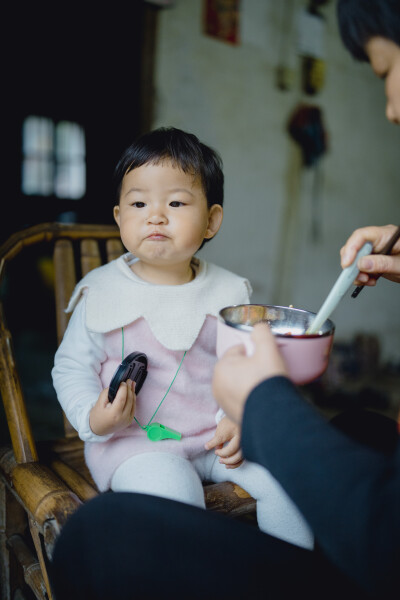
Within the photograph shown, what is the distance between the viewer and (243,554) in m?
0.65

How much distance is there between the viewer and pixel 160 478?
2.86 ft

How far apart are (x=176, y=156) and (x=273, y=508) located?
2.27 feet

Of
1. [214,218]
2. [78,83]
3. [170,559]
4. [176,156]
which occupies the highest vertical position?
[78,83]

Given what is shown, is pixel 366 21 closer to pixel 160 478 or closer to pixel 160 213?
pixel 160 213

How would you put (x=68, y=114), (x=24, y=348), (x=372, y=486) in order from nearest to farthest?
(x=372, y=486) → (x=24, y=348) → (x=68, y=114)

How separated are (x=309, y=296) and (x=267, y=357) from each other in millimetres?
2828

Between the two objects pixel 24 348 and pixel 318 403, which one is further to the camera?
pixel 24 348

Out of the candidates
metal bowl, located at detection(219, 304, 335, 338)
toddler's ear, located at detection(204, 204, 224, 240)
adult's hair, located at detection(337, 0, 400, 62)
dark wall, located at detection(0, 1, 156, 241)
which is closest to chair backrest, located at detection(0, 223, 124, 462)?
toddler's ear, located at detection(204, 204, 224, 240)

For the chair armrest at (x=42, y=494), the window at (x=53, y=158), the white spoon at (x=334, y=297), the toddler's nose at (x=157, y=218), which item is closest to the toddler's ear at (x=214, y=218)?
the toddler's nose at (x=157, y=218)

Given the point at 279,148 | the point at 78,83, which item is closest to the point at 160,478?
the point at 279,148

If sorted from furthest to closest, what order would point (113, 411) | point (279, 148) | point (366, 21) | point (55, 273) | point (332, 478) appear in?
point (279, 148) < point (55, 273) < point (113, 411) < point (366, 21) < point (332, 478)

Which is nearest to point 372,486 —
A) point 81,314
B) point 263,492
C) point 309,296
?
point 263,492

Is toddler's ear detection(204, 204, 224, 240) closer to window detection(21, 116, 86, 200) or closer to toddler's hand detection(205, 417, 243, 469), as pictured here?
toddler's hand detection(205, 417, 243, 469)

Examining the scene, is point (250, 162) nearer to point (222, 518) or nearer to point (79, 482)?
Result: point (79, 482)
